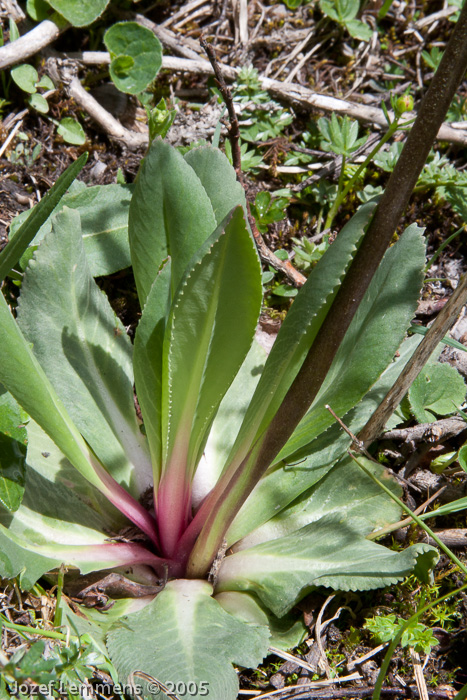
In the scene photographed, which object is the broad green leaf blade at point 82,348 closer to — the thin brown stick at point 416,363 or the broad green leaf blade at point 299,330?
the broad green leaf blade at point 299,330

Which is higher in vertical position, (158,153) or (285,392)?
(158,153)

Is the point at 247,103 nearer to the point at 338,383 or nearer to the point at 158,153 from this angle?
the point at 158,153

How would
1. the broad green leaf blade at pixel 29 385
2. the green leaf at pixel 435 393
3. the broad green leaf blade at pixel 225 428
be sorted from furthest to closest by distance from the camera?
the green leaf at pixel 435 393
the broad green leaf blade at pixel 225 428
the broad green leaf blade at pixel 29 385

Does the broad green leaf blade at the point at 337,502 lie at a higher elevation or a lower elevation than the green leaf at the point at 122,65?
lower

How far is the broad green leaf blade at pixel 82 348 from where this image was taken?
1.79m

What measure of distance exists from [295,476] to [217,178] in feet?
2.98

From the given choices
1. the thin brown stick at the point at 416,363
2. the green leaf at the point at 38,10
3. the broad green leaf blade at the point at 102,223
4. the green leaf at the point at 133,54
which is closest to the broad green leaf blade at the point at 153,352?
the thin brown stick at the point at 416,363

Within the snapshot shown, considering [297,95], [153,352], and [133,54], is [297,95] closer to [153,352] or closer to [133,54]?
[133,54]

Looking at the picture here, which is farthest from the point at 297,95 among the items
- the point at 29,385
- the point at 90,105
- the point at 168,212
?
the point at 29,385

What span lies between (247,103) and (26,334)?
1.57m

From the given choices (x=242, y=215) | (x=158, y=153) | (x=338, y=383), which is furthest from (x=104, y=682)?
(x=158, y=153)

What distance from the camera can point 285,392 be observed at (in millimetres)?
1547

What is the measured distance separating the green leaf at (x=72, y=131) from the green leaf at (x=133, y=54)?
0.25 meters

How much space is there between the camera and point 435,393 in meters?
2.13
